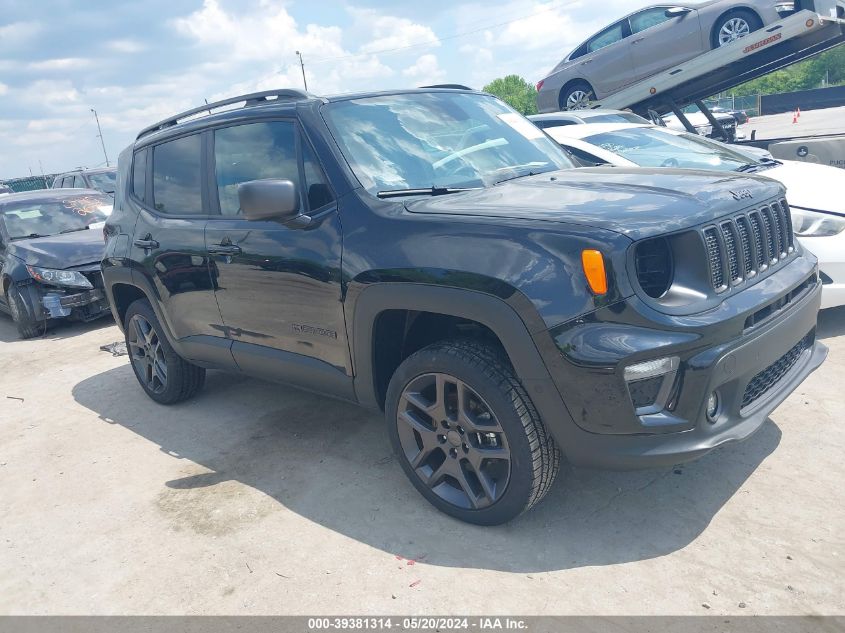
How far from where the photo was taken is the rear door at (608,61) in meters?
11.6

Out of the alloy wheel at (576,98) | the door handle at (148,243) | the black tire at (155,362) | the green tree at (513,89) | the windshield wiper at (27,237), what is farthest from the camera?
the green tree at (513,89)

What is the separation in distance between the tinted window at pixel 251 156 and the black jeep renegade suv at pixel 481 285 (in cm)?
1

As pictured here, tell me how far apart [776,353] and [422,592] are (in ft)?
5.63

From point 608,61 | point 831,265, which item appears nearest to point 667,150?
point 831,265

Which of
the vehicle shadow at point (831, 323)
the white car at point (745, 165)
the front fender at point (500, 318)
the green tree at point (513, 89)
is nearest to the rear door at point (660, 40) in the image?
the white car at point (745, 165)

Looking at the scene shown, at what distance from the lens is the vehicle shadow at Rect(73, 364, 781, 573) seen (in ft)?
9.48

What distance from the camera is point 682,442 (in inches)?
101

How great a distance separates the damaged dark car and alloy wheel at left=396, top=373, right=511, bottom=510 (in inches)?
242

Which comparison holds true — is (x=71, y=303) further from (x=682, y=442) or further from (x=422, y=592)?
(x=682, y=442)

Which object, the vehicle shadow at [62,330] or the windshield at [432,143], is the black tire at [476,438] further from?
the vehicle shadow at [62,330]

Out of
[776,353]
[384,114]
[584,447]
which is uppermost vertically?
[384,114]

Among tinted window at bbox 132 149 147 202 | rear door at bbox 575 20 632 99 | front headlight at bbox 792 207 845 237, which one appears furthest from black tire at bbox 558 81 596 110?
tinted window at bbox 132 149 147 202

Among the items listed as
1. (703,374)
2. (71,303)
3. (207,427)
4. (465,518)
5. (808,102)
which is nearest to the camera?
(703,374)

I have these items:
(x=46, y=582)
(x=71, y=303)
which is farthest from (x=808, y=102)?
(x=46, y=582)
